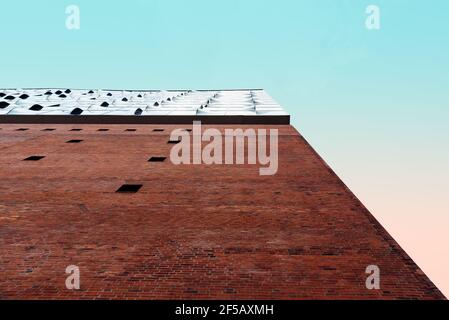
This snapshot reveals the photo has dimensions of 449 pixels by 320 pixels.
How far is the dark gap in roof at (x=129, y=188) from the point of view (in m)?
14.4

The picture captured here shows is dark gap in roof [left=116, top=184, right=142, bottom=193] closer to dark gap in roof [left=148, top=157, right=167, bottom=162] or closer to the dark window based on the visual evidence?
dark gap in roof [left=148, top=157, right=167, bottom=162]

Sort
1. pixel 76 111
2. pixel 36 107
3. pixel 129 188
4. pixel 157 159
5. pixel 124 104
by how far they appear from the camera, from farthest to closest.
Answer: pixel 124 104 < pixel 36 107 < pixel 76 111 < pixel 157 159 < pixel 129 188

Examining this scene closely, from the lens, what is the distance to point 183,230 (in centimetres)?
1102

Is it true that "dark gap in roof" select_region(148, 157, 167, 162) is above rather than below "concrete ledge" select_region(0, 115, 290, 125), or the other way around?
below

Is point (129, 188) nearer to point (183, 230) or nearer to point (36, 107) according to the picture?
point (183, 230)

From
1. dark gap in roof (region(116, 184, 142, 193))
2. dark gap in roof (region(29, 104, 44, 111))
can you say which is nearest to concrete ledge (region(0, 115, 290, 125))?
dark gap in roof (region(29, 104, 44, 111))

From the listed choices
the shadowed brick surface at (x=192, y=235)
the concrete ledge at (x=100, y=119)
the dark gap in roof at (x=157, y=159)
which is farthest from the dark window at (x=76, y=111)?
the dark gap in roof at (x=157, y=159)

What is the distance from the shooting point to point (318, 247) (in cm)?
1001

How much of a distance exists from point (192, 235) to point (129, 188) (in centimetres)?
497

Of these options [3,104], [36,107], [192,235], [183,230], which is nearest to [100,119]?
[36,107]

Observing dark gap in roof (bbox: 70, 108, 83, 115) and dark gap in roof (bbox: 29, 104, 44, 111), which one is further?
dark gap in roof (bbox: 29, 104, 44, 111)

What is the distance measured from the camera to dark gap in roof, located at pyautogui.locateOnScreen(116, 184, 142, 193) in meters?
14.4

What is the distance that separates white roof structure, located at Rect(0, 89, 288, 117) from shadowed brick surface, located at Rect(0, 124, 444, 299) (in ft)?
48.3
